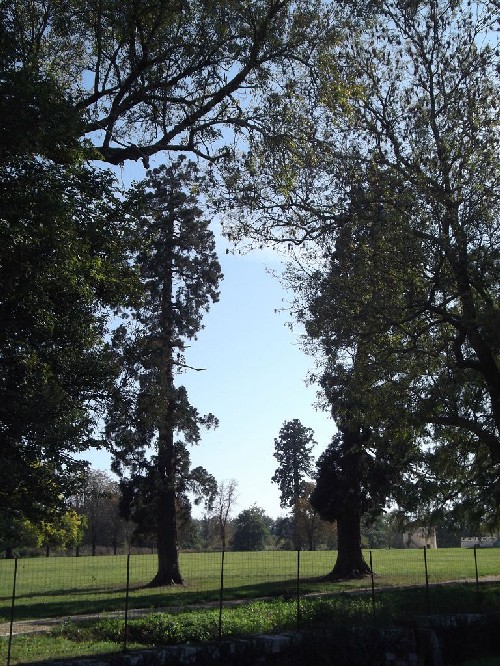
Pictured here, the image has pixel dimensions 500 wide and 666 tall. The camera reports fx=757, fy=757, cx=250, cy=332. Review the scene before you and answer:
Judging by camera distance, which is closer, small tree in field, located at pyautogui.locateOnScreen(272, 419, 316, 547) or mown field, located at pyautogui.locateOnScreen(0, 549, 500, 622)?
mown field, located at pyautogui.locateOnScreen(0, 549, 500, 622)

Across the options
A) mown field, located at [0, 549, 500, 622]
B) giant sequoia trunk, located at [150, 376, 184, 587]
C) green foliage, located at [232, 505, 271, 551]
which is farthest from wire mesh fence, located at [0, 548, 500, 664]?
green foliage, located at [232, 505, 271, 551]

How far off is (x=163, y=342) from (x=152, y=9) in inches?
761

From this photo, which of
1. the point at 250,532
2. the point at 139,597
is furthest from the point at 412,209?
the point at 250,532

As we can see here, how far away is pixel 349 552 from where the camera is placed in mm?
32562

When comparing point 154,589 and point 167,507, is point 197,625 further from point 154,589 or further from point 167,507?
point 167,507

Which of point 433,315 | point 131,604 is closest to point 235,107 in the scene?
point 433,315

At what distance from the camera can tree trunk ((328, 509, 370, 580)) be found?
3206 centimetres

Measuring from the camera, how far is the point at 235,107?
14672mm

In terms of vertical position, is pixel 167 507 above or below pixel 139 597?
above

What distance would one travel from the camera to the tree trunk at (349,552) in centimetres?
3206

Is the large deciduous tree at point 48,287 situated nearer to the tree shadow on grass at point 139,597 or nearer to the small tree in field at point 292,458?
the tree shadow on grass at point 139,597

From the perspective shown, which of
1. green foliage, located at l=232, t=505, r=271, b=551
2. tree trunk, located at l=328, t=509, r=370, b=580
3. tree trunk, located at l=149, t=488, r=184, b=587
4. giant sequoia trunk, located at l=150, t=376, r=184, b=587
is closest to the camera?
tree trunk, located at l=149, t=488, r=184, b=587

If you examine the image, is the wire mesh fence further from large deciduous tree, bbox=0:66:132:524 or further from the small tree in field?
the small tree in field

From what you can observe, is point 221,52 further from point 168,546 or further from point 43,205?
point 168,546
